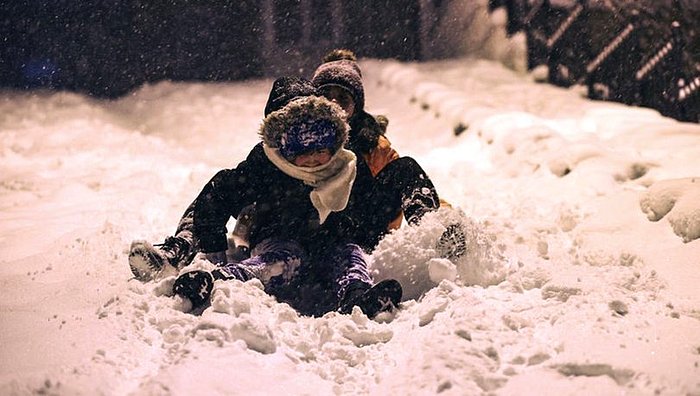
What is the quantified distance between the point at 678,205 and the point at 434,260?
1306mm

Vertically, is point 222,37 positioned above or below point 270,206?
above

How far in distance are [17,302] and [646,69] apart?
5.81m

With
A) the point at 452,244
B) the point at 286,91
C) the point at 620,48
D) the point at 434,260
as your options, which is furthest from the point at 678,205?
the point at 620,48

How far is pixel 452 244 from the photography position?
228cm

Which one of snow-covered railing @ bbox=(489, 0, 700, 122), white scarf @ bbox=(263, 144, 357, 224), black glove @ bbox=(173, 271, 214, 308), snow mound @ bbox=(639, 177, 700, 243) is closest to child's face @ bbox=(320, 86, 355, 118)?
white scarf @ bbox=(263, 144, 357, 224)

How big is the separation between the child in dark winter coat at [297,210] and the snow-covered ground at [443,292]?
198 millimetres

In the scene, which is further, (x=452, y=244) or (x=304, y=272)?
(x=304, y=272)

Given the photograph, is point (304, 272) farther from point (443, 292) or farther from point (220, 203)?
point (443, 292)

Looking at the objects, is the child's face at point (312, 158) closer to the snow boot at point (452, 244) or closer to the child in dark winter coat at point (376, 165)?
the child in dark winter coat at point (376, 165)

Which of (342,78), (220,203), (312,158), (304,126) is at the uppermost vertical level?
(342,78)

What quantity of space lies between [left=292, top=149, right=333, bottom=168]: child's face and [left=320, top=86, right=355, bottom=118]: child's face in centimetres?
43

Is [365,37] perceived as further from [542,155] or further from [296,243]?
[296,243]

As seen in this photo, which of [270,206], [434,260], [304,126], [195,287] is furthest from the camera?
[270,206]

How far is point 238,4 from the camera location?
10.2 m
